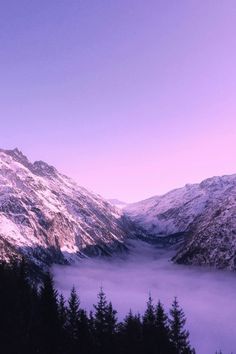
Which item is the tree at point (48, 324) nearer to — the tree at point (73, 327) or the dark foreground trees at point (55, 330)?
the dark foreground trees at point (55, 330)

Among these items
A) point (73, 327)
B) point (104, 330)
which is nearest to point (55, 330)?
point (73, 327)

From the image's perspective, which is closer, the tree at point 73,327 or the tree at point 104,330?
the tree at point 73,327

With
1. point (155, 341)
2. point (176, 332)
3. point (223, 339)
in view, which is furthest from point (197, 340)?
point (155, 341)

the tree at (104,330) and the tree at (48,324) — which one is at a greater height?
the tree at (48,324)

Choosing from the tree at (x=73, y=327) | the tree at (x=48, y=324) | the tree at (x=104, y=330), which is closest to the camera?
the tree at (x=48, y=324)

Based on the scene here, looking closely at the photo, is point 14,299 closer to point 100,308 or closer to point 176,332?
point 100,308

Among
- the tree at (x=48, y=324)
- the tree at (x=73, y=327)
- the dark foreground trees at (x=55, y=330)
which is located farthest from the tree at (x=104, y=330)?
the tree at (x=48, y=324)

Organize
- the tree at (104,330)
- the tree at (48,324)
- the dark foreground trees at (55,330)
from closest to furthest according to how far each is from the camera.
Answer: the tree at (48,324) → the dark foreground trees at (55,330) → the tree at (104,330)

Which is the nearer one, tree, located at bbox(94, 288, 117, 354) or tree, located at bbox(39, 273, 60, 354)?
tree, located at bbox(39, 273, 60, 354)

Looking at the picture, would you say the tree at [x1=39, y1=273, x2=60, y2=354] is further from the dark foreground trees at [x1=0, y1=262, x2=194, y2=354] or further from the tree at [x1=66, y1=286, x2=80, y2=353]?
the tree at [x1=66, y1=286, x2=80, y2=353]

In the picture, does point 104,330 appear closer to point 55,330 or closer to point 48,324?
point 55,330

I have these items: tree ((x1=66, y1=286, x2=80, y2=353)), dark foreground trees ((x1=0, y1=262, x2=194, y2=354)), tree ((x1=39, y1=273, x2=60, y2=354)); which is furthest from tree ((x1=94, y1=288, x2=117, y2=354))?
tree ((x1=39, y1=273, x2=60, y2=354))
